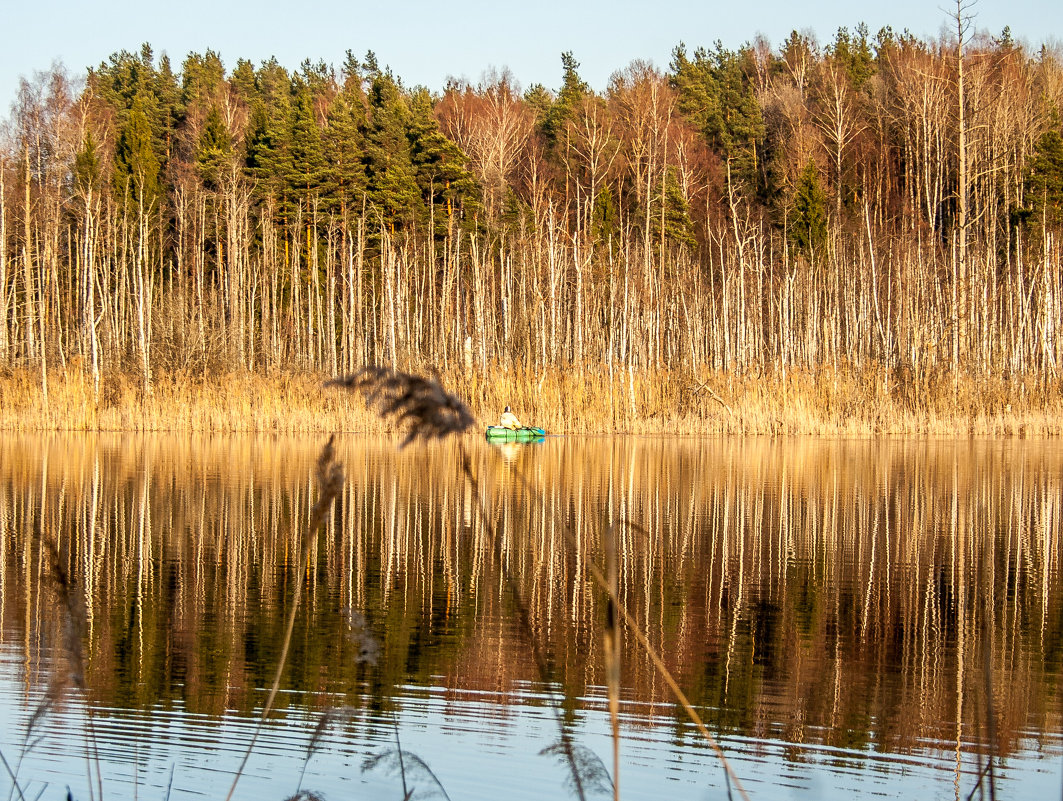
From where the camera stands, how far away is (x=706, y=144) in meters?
50.1

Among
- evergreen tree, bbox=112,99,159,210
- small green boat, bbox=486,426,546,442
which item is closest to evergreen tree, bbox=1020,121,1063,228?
small green boat, bbox=486,426,546,442

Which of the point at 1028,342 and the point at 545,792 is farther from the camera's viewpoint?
the point at 1028,342

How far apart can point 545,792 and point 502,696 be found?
1074mm

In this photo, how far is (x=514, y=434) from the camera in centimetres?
1891

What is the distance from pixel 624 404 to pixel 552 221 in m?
4.82

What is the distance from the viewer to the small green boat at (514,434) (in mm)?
18594

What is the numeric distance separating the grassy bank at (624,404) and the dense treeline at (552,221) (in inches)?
22.1

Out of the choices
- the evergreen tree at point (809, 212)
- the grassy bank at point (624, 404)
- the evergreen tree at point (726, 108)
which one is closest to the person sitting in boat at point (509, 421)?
the grassy bank at point (624, 404)

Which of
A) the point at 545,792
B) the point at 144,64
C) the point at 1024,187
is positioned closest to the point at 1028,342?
the point at 1024,187

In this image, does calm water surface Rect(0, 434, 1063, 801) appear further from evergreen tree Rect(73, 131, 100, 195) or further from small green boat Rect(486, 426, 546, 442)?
evergreen tree Rect(73, 131, 100, 195)

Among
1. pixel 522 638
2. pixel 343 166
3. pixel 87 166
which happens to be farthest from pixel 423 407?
pixel 343 166

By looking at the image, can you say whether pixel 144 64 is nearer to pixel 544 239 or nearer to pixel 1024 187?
pixel 544 239

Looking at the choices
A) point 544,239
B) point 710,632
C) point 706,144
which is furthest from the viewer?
point 706,144

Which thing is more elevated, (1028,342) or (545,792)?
(1028,342)
